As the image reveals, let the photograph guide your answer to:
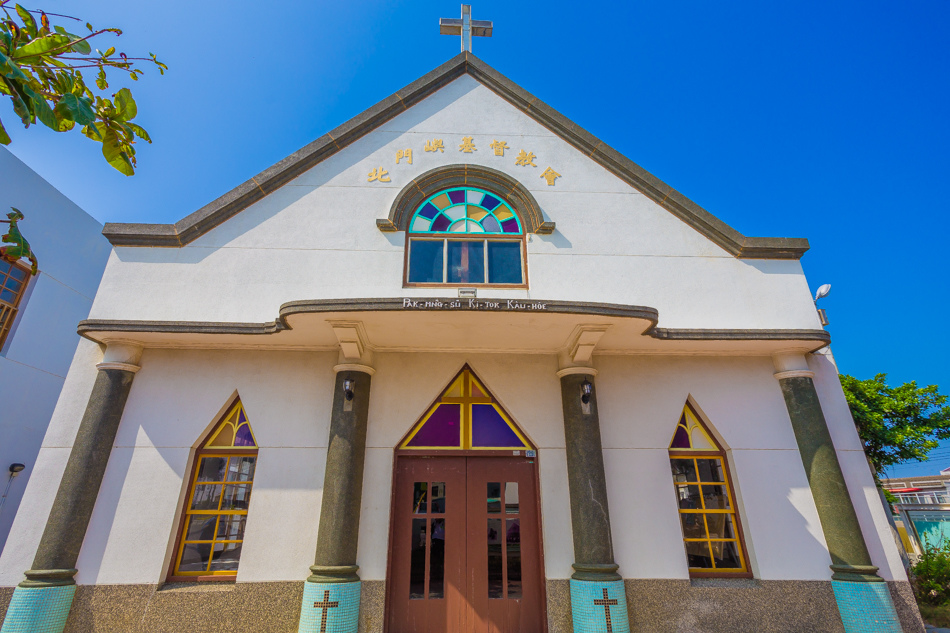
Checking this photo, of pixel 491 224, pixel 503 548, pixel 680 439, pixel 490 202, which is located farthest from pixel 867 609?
pixel 490 202

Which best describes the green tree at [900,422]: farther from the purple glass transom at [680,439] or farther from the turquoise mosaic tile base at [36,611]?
the turquoise mosaic tile base at [36,611]

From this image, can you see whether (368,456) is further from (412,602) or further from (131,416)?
(131,416)

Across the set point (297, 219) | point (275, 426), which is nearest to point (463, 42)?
point (297, 219)

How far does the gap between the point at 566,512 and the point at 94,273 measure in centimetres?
1333

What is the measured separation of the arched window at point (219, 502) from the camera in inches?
247

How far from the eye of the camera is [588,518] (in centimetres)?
616

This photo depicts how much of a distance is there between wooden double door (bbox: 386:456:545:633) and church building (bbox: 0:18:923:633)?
3 cm

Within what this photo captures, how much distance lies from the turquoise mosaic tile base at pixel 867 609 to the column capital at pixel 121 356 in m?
10.1

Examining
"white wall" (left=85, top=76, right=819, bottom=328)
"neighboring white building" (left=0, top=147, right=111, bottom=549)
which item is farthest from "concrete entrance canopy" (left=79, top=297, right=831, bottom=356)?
"neighboring white building" (left=0, top=147, right=111, bottom=549)

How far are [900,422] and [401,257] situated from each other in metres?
11.2

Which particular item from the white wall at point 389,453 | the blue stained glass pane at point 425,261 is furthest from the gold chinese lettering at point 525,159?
the white wall at point 389,453

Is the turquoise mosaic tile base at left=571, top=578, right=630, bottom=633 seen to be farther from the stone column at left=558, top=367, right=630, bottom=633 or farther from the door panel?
the door panel

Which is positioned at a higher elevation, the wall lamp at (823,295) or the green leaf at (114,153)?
the wall lamp at (823,295)

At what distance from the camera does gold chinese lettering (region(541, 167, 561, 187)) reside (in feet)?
26.2
